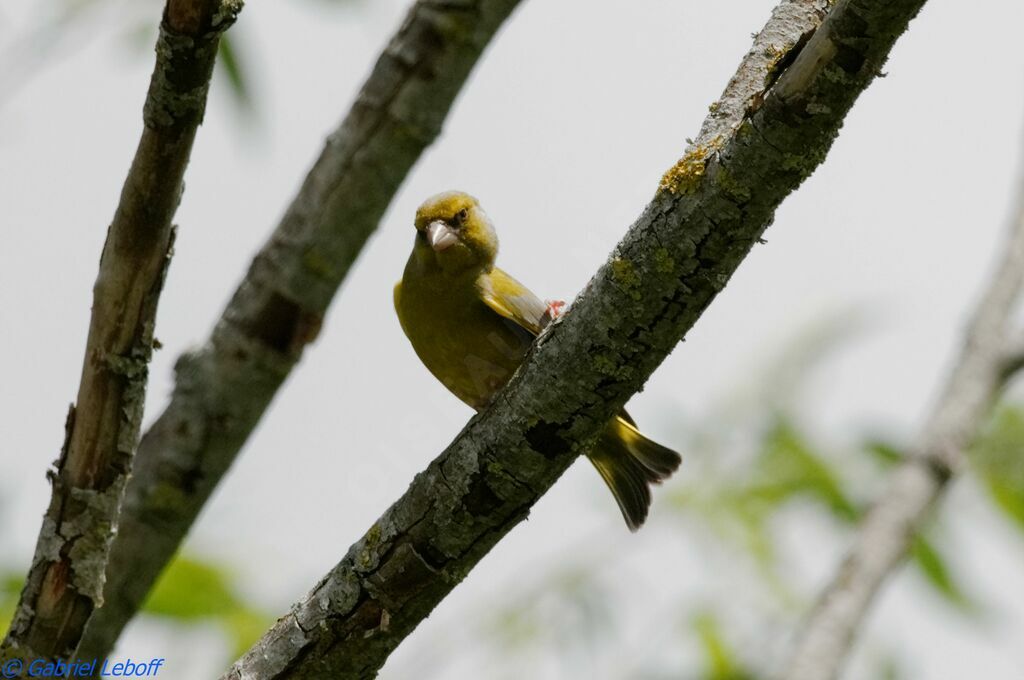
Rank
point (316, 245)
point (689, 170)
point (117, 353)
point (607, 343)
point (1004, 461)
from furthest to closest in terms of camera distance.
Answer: point (1004, 461) < point (316, 245) < point (117, 353) < point (607, 343) < point (689, 170)

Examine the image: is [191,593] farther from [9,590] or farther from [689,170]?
[689,170]

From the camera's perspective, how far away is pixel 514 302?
4.33 meters

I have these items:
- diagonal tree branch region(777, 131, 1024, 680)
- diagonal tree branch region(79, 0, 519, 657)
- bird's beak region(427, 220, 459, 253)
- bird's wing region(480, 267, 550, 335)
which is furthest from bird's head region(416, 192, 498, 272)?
diagonal tree branch region(777, 131, 1024, 680)

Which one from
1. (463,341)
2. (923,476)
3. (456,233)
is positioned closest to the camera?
(923,476)

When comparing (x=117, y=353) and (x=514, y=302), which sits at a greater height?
(x=514, y=302)

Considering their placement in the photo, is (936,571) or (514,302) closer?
(514,302)

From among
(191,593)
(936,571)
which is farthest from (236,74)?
(936,571)

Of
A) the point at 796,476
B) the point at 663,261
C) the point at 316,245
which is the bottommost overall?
the point at 316,245

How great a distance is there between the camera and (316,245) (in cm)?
392

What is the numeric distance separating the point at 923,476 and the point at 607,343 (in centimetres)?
182

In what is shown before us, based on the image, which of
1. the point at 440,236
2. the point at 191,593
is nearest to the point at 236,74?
the point at 440,236

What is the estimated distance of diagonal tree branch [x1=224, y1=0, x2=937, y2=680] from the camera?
2.13 meters

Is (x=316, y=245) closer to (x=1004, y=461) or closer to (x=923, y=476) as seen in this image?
(x=923, y=476)

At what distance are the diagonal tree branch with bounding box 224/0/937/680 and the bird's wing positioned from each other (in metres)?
1.39
